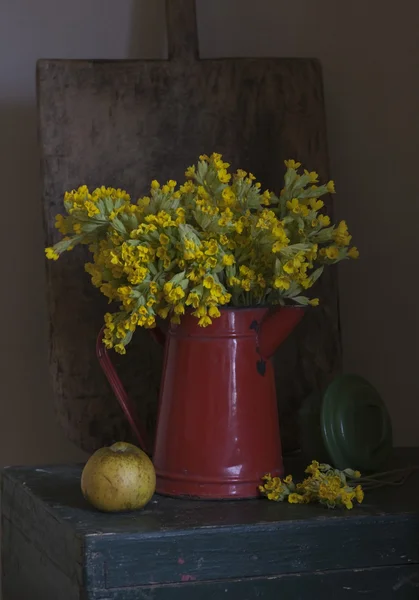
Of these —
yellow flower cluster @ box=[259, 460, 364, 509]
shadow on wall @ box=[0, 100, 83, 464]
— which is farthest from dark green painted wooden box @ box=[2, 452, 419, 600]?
shadow on wall @ box=[0, 100, 83, 464]

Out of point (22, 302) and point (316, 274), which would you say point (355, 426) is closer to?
point (316, 274)

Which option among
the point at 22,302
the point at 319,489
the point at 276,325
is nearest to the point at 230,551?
the point at 319,489

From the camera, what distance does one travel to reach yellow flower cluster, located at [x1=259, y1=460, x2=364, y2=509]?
1.10 m

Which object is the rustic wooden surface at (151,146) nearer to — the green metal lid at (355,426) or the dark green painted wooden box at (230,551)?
the green metal lid at (355,426)

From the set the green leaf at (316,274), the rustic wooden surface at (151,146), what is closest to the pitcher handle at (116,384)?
the rustic wooden surface at (151,146)

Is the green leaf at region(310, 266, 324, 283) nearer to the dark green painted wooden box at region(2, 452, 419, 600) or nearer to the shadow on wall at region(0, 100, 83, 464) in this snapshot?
the dark green painted wooden box at region(2, 452, 419, 600)

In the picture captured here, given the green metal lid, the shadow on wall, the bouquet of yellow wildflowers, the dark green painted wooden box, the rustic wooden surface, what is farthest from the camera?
the shadow on wall

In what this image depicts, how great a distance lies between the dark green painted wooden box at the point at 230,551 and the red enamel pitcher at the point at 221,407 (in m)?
0.05

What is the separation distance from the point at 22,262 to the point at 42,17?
0.40 m

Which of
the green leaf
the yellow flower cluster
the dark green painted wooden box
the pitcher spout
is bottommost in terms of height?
the dark green painted wooden box

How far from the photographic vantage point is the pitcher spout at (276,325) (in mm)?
1193

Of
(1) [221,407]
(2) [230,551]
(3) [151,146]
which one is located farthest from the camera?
(3) [151,146]

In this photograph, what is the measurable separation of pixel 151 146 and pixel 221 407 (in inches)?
19.2

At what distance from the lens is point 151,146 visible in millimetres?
1473
